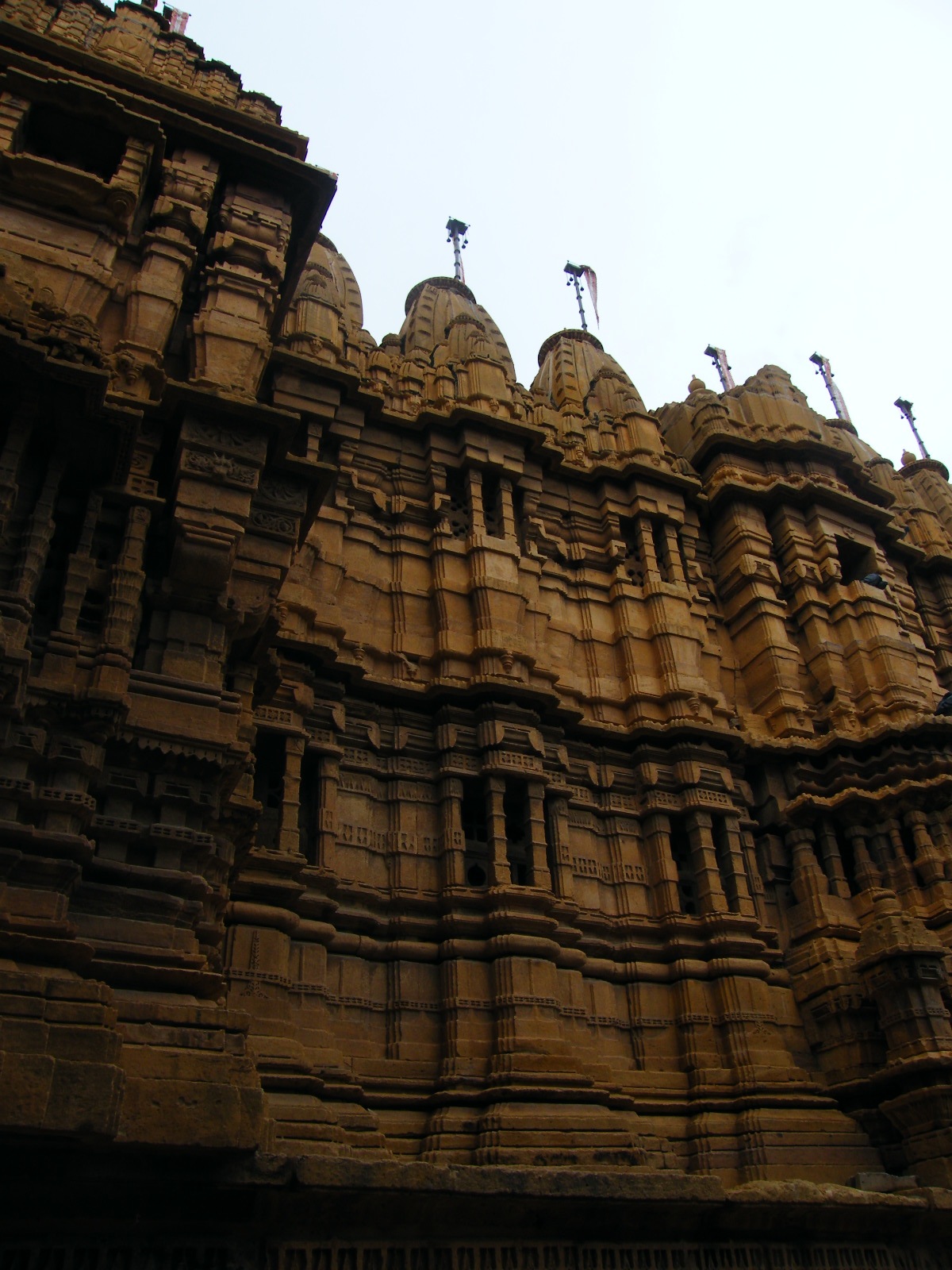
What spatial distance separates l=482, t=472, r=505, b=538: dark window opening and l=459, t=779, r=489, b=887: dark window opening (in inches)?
200

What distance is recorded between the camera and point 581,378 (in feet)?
87.5

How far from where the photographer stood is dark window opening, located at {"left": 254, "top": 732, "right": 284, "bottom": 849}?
544 inches

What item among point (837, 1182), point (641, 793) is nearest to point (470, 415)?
point (641, 793)

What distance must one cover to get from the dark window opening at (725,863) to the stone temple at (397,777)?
0.08 m

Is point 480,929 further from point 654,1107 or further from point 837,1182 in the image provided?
point 837,1182

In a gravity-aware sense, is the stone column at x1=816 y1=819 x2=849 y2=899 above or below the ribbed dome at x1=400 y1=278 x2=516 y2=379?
below

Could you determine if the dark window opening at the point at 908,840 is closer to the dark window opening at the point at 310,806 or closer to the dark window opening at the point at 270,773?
the dark window opening at the point at 310,806

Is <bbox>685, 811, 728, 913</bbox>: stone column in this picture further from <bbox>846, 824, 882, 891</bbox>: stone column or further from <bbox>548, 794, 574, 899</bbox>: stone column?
<bbox>846, 824, 882, 891</bbox>: stone column

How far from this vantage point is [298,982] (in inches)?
497

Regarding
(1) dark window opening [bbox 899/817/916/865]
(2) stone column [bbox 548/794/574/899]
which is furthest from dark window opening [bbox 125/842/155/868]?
(1) dark window opening [bbox 899/817/916/865]

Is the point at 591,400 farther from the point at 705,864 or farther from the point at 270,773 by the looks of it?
the point at 270,773

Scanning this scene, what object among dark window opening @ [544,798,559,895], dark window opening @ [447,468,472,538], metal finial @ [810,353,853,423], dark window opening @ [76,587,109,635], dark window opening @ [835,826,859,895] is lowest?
dark window opening @ [76,587,109,635]

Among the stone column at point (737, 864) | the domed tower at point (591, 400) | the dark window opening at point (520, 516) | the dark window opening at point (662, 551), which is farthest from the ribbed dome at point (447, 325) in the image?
the stone column at point (737, 864)

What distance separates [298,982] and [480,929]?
8.97ft
